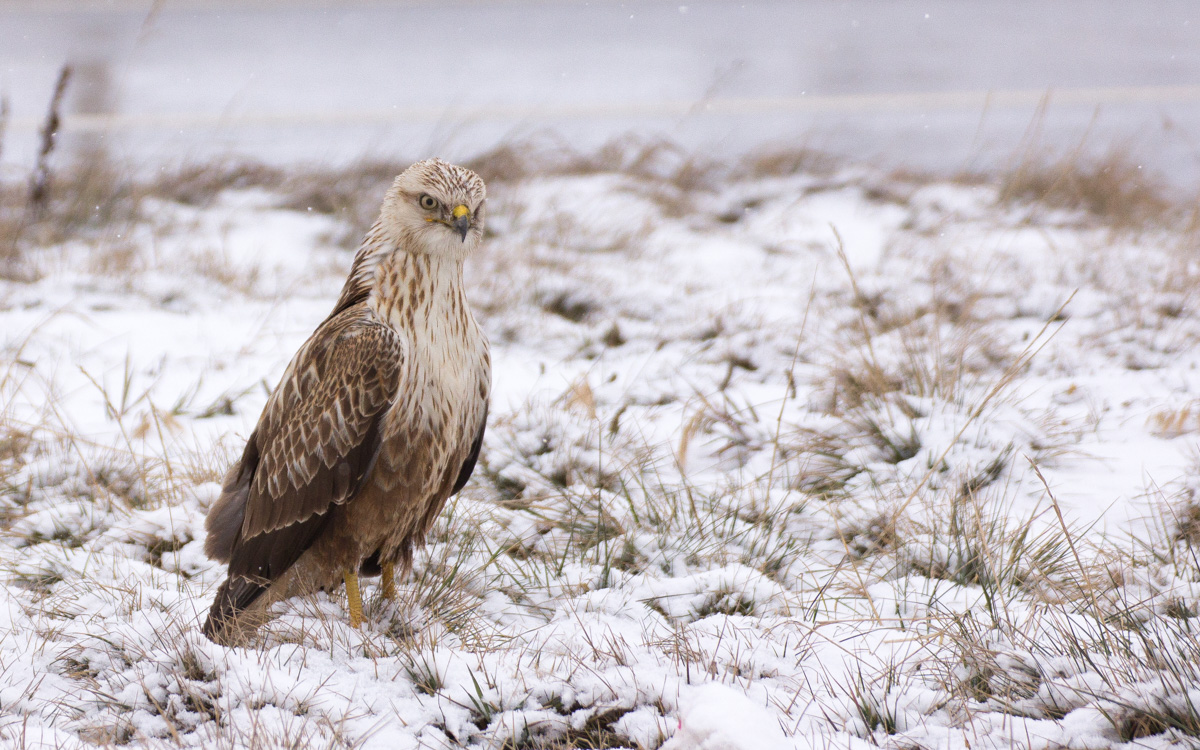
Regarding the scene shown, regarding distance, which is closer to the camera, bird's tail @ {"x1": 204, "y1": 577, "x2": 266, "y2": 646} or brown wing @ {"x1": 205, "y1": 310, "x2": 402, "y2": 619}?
bird's tail @ {"x1": 204, "y1": 577, "x2": 266, "y2": 646}

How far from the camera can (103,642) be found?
233 cm

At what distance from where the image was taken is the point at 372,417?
251 centimetres

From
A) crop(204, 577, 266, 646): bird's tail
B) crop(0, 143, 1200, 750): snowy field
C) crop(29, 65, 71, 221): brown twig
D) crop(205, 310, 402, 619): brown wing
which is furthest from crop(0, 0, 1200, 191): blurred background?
crop(204, 577, 266, 646): bird's tail

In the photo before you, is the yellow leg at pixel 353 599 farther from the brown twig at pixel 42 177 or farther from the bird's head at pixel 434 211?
the brown twig at pixel 42 177

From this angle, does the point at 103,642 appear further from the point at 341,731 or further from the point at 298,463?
the point at 341,731

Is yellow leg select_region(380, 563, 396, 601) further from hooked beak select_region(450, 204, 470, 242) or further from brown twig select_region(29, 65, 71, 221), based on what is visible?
brown twig select_region(29, 65, 71, 221)

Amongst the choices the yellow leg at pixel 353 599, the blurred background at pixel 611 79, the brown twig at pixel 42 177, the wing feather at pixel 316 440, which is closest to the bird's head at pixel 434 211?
the wing feather at pixel 316 440

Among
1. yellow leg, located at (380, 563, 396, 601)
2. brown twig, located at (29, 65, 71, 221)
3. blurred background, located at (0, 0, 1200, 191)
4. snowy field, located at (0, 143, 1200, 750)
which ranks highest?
blurred background, located at (0, 0, 1200, 191)

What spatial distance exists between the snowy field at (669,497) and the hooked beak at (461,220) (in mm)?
963

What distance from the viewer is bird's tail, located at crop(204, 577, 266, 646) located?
2.33 m

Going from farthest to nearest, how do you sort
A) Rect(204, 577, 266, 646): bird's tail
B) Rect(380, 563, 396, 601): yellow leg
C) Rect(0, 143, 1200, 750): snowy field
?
Rect(380, 563, 396, 601): yellow leg
Rect(204, 577, 266, 646): bird's tail
Rect(0, 143, 1200, 750): snowy field

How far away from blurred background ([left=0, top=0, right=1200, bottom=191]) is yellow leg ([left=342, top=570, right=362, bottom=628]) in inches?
146

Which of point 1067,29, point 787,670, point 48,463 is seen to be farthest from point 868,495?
point 1067,29

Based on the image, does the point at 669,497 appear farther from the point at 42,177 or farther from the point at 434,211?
the point at 42,177
